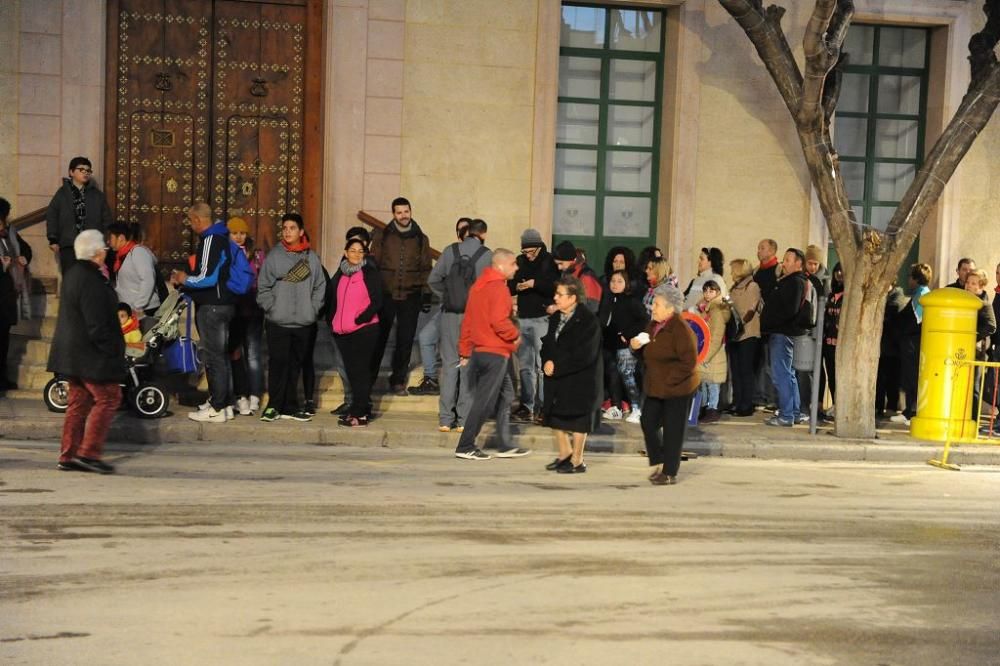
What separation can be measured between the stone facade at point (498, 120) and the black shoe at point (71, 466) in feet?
21.6

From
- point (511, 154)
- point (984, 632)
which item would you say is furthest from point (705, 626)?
point (511, 154)

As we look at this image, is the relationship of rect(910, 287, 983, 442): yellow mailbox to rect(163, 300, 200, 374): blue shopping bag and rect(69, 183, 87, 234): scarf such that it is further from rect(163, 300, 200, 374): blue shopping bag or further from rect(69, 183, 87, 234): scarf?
rect(69, 183, 87, 234): scarf

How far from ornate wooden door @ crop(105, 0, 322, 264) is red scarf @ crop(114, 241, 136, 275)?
287 cm

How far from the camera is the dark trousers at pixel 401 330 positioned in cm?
1496

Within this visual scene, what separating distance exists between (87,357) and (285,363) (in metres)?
3.13

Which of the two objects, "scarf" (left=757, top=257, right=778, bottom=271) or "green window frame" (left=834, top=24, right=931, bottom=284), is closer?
"scarf" (left=757, top=257, right=778, bottom=271)

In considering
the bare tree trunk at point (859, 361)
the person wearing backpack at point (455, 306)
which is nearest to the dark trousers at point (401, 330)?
the person wearing backpack at point (455, 306)

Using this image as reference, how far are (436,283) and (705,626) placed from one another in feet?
25.1

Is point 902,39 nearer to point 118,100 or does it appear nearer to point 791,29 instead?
point 791,29

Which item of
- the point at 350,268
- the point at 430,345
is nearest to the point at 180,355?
the point at 350,268

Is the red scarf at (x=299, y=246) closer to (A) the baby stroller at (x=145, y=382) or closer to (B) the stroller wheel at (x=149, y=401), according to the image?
(A) the baby stroller at (x=145, y=382)

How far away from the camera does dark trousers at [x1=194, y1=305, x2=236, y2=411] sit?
13391mm

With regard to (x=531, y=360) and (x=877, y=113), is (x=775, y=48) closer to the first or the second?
(x=531, y=360)

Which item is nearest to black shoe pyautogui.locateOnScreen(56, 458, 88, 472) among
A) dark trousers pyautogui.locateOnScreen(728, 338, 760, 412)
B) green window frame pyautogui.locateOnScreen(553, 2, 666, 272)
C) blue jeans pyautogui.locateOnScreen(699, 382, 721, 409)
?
blue jeans pyautogui.locateOnScreen(699, 382, 721, 409)
